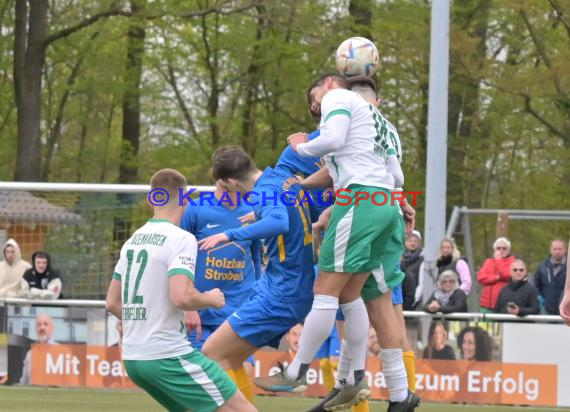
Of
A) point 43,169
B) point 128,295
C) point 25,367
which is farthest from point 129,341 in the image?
point 43,169

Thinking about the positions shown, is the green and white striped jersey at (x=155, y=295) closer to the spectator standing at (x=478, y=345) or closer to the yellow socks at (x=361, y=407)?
the yellow socks at (x=361, y=407)

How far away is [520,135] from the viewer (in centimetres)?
2669

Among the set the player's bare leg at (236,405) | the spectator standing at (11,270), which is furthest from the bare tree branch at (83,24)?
the player's bare leg at (236,405)

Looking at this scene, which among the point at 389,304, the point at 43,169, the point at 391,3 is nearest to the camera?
the point at 389,304

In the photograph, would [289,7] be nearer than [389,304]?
No

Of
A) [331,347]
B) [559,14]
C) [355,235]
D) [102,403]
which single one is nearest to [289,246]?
[355,235]

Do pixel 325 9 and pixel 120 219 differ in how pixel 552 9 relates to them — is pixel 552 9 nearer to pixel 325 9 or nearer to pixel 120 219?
pixel 325 9

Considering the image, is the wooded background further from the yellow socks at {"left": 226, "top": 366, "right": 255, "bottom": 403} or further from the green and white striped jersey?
the green and white striped jersey

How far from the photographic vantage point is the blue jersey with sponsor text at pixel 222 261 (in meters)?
8.99

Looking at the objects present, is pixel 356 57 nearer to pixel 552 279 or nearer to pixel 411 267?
pixel 411 267

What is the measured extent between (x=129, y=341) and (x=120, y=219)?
8.24m

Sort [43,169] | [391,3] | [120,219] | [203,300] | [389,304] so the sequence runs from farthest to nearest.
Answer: [43,169], [391,3], [120,219], [389,304], [203,300]

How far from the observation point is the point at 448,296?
13.5 metres

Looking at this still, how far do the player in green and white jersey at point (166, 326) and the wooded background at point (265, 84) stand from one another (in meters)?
16.1
